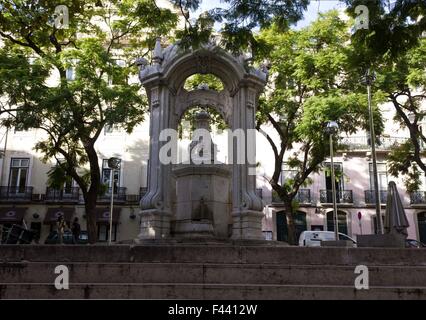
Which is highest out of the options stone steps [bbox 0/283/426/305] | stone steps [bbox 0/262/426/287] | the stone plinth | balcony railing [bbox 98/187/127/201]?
balcony railing [bbox 98/187/127/201]

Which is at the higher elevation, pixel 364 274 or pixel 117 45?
pixel 117 45

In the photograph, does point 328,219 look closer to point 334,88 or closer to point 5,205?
point 334,88

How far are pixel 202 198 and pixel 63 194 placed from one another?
24.0 metres

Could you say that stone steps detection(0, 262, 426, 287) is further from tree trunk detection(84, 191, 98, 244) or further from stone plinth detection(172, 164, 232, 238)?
tree trunk detection(84, 191, 98, 244)

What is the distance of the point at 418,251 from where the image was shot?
837cm

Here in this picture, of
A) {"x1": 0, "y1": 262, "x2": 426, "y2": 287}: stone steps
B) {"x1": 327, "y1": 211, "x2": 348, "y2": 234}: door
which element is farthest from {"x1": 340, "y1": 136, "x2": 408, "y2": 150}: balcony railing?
{"x1": 0, "y1": 262, "x2": 426, "y2": 287}: stone steps

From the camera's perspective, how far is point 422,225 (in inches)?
1328

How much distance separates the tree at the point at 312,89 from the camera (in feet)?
66.5

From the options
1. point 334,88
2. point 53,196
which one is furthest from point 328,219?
point 53,196

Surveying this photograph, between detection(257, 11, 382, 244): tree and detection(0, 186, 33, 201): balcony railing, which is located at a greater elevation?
detection(257, 11, 382, 244): tree

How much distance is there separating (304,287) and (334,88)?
15588 millimetres

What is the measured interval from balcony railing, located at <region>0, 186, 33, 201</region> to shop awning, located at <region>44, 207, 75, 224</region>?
195 centimetres

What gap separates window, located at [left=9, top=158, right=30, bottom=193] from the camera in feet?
108

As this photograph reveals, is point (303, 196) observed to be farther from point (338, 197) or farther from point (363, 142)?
point (363, 142)
